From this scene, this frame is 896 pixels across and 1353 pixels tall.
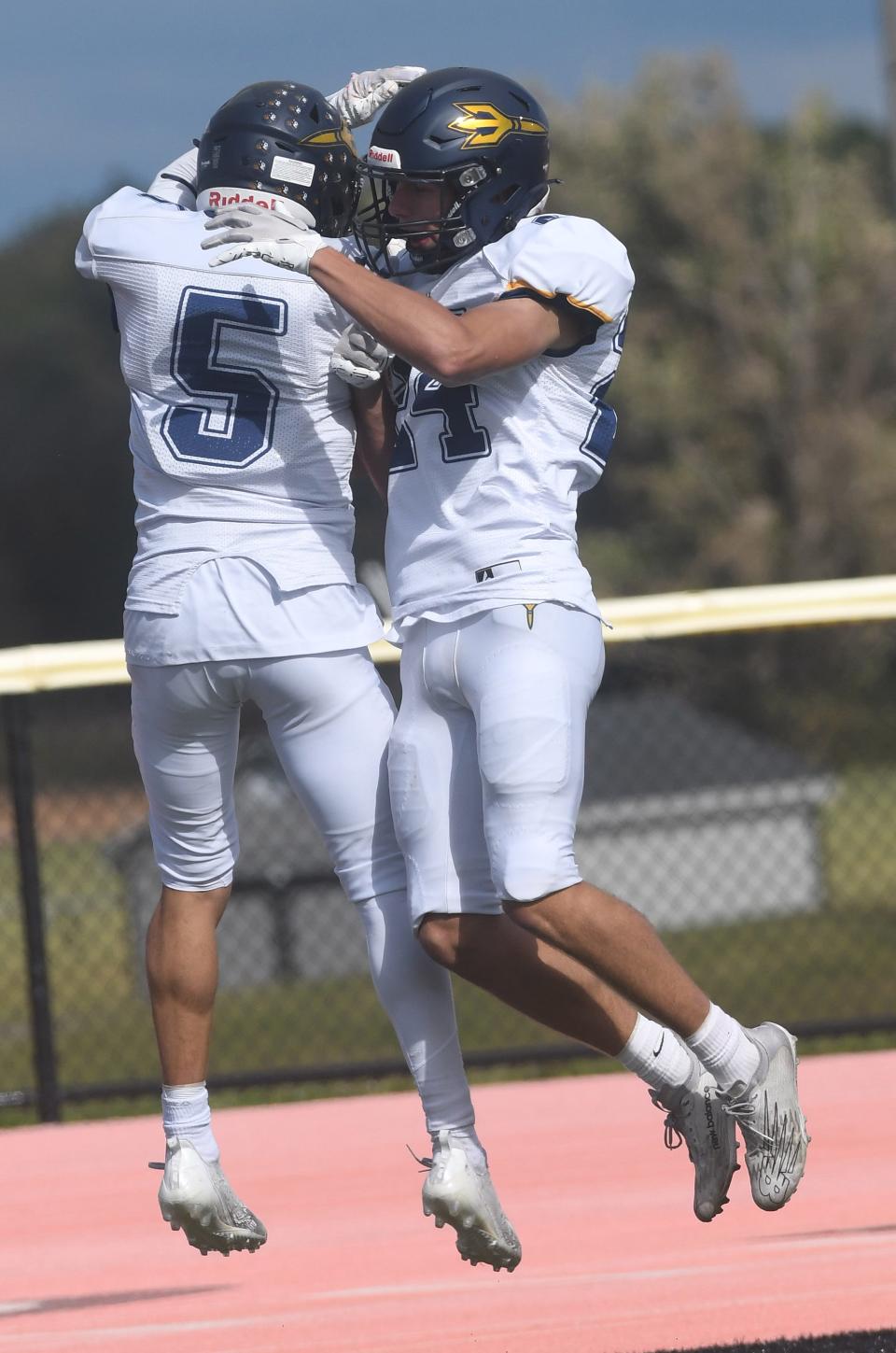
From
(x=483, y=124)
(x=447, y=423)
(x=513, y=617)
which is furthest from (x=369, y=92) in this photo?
(x=513, y=617)

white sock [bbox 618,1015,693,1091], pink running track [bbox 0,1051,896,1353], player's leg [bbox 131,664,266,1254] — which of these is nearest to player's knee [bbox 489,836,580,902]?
white sock [bbox 618,1015,693,1091]

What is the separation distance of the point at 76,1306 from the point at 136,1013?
14.2 ft

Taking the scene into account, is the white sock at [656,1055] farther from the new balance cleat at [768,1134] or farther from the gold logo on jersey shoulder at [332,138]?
the gold logo on jersey shoulder at [332,138]

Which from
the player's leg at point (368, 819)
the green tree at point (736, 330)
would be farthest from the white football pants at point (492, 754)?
the green tree at point (736, 330)

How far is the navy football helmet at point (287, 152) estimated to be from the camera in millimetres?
3566

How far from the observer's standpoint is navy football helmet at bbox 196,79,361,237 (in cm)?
357

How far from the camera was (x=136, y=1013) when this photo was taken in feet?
27.1

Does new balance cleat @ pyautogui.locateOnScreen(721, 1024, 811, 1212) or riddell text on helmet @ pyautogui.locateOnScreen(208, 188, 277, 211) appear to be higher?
riddell text on helmet @ pyautogui.locateOnScreen(208, 188, 277, 211)

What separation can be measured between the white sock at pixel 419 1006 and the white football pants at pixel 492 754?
17 centimetres

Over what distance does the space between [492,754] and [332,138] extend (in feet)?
4.09

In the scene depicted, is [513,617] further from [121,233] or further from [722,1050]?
[121,233]

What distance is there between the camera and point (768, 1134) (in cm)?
355

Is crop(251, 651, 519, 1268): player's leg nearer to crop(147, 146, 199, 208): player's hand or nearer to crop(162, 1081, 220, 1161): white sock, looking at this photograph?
crop(162, 1081, 220, 1161): white sock

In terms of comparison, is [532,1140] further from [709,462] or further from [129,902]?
[709,462]
